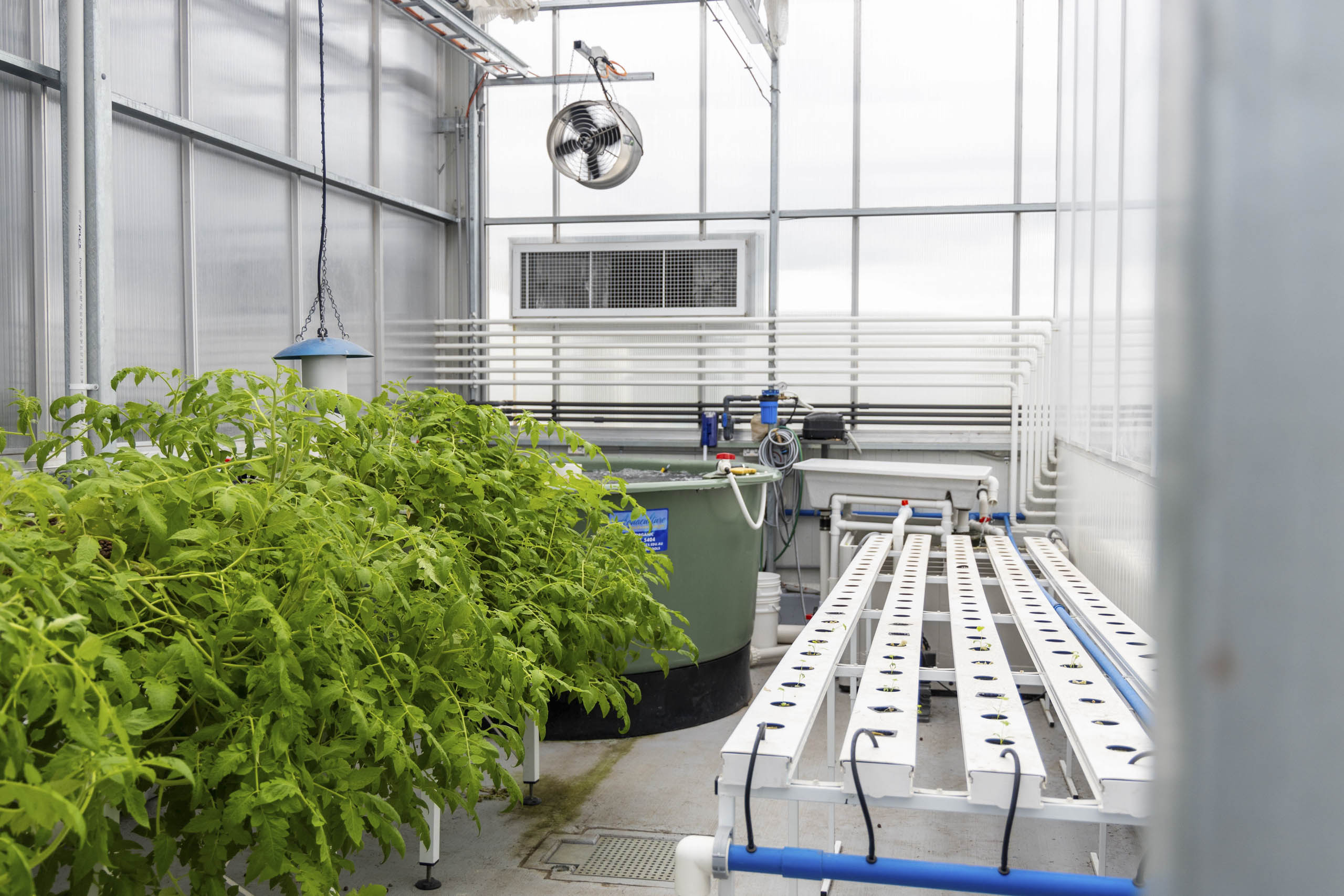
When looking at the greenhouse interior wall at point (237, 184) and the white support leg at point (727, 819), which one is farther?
the greenhouse interior wall at point (237, 184)

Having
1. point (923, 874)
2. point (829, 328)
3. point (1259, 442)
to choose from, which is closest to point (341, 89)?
point (829, 328)

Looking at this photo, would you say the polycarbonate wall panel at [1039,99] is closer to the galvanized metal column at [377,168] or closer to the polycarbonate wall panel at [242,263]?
the galvanized metal column at [377,168]

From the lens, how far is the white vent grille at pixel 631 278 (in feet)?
20.7

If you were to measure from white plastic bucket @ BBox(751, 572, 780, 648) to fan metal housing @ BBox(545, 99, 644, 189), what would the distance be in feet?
6.79

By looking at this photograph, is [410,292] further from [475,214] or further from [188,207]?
[188,207]

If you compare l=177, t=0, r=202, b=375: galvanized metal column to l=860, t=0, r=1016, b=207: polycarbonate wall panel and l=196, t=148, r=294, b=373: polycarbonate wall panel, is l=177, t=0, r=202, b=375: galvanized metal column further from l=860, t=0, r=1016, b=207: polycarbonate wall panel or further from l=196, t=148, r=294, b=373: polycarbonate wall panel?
l=860, t=0, r=1016, b=207: polycarbonate wall panel

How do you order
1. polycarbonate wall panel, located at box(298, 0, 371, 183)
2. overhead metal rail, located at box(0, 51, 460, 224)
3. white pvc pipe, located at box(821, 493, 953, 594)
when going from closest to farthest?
1. overhead metal rail, located at box(0, 51, 460, 224)
2. white pvc pipe, located at box(821, 493, 953, 594)
3. polycarbonate wall panel, located at box(298, 0, 371, 183)

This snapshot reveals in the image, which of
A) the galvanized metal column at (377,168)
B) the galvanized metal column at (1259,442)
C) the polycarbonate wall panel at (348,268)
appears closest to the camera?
the galvanized metal column at (1259,442)

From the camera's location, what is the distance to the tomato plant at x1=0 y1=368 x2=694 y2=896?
1119mm

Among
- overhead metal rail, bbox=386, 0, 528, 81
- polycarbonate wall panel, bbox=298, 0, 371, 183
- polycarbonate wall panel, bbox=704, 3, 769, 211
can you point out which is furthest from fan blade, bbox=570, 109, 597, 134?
polycarbonate wall panel, bbox=704, 3, 769, 211

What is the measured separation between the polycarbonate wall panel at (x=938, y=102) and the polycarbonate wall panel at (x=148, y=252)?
148 inches

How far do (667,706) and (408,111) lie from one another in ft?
13.6

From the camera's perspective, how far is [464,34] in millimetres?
5277

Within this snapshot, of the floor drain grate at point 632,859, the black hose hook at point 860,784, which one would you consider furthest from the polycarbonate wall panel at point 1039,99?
the black hose hook at point 860,784
